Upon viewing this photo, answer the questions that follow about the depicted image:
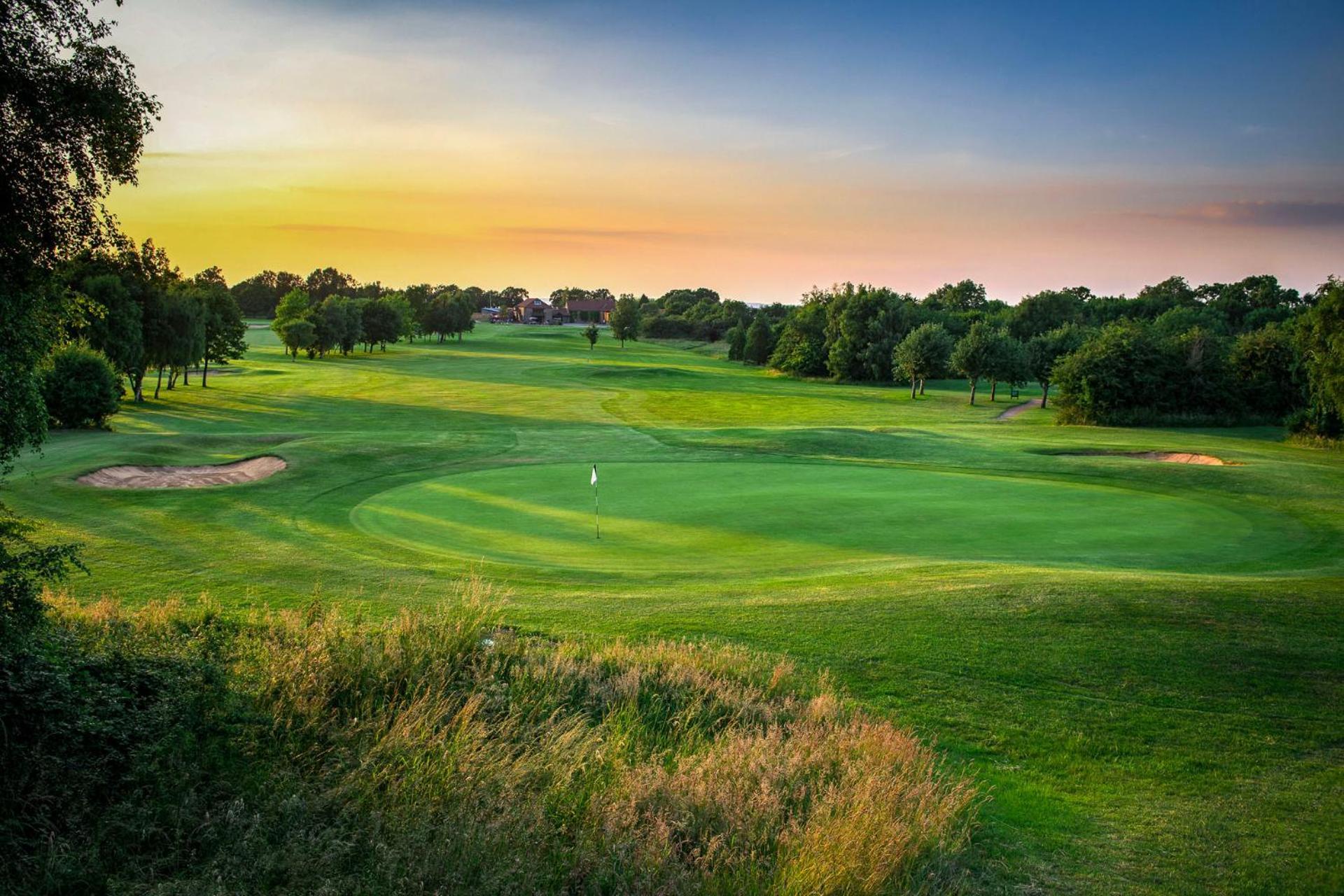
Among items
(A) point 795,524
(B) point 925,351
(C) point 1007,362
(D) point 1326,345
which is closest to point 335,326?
(B) point 925,351

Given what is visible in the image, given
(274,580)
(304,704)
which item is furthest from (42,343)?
(274,580)

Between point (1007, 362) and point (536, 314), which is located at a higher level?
point (536, 314)

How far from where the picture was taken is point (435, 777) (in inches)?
259

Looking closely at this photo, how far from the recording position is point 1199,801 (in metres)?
7.02

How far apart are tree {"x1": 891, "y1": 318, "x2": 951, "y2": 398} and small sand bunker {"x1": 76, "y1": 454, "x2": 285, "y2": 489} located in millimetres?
49403

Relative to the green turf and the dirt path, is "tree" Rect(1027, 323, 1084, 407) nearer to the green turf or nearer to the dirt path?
the dirt path

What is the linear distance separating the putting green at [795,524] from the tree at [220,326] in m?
Result: 43.0

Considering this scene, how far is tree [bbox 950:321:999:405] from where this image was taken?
58531 mm

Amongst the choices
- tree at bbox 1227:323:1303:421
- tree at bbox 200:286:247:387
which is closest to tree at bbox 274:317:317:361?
tree at bbox 200:286:247:387

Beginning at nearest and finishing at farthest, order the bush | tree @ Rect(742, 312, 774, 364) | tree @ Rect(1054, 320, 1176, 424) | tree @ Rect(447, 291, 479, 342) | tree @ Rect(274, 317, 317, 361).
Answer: the bush < tree @ Rect(1054, 320, 1176, 424) < tree @ Rect(274, 317, 317, 361) < tree @ Rect(742, 312, 774, 364) < tree @ Rect(447, 291, 479, 342)

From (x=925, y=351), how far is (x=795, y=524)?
4928cm

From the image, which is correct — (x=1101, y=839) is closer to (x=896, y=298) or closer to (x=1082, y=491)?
(x=1082, y=491)

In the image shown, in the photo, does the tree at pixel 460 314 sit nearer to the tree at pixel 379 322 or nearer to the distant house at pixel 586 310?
the tree at pixel 379 322

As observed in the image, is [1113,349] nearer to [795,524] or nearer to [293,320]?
[795,524]
